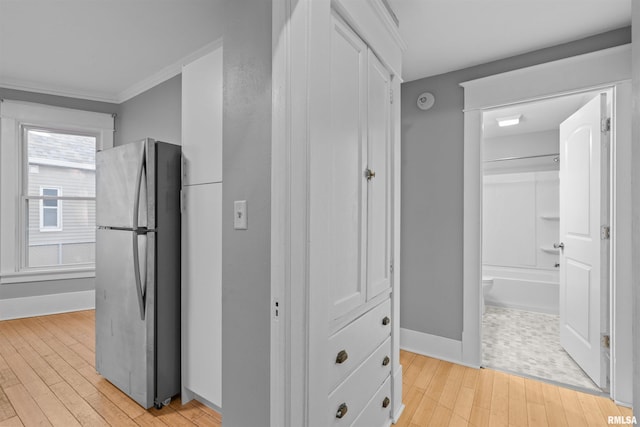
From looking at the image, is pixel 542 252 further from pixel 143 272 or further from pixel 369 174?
pixel 143 272

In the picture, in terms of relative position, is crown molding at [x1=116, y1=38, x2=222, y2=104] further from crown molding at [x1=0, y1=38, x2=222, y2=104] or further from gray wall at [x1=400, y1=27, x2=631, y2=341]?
gray wall at [x1=400, y1=27, x2=631, y2=341]

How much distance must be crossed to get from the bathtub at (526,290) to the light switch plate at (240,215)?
3973 mm

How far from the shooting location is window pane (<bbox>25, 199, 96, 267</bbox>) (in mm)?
3707

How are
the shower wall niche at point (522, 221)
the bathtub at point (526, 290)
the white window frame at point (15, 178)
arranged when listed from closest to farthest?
the white window frame at point (15, 178)
the bathtub at point (526, 290)
the shower wall niche at point (522, 221)

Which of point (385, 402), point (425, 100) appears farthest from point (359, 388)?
point (425, 100)

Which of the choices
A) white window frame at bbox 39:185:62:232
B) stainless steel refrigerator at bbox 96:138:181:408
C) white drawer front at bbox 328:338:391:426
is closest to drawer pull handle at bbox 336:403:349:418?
white drawer front at bbox 328:338:391:426

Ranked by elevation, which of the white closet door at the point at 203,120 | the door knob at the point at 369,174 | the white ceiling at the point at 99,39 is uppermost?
the white ceiling at the point at 99,39

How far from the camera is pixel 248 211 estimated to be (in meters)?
1.24

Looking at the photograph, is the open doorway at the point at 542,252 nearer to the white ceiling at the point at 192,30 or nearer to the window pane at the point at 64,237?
the white ceiling at the point at 192,30

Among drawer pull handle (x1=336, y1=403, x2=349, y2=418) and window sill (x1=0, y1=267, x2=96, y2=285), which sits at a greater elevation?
window sill (x1=0, y1=267, x2=96, y2=285)

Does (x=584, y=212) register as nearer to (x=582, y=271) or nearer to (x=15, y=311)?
(x=582, y=271)

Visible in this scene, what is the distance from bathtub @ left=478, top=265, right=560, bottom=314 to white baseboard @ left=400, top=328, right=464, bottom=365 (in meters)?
1.83

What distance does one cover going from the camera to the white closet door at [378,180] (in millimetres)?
1607

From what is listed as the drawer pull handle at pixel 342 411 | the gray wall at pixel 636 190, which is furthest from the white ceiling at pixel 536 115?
the drawer pull handle at pixel 342 411
